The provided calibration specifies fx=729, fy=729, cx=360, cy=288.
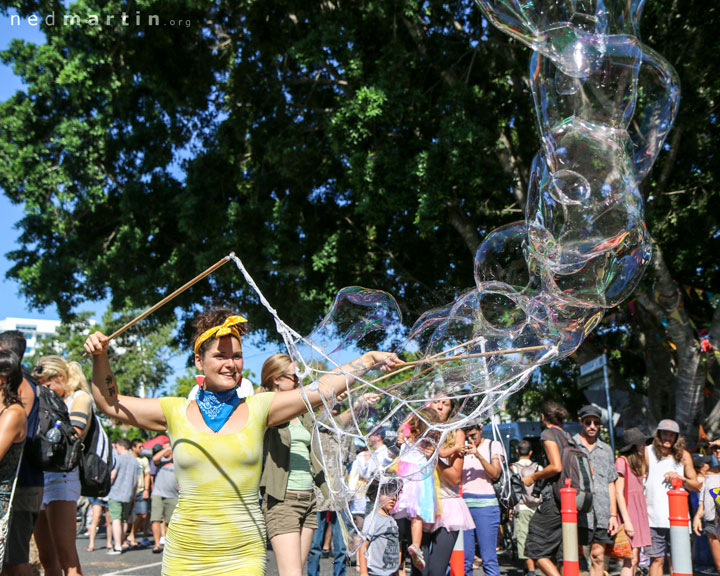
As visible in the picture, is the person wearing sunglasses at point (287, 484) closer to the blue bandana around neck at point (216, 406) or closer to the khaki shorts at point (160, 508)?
the blue bandana around neck at point (216, 406)

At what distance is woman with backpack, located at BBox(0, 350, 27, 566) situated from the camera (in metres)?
3.66

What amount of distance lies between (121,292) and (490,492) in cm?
1155

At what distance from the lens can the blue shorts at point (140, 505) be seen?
513 inches

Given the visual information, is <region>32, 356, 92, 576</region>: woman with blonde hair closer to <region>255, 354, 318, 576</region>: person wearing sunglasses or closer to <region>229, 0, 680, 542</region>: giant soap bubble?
<region>255, 354, 318, 576</region>: person wearing sunglasses

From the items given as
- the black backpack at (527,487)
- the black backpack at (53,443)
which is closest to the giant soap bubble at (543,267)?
the black backpack at (53,443)

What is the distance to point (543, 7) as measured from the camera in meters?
4.93

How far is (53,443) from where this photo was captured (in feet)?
13.6

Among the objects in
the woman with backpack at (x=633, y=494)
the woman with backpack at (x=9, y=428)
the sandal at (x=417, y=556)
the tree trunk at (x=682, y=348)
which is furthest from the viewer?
the tree trunk at (x=682, y=348)

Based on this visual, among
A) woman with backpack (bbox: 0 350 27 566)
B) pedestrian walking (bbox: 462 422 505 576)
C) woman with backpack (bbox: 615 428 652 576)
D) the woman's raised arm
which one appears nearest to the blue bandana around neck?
the woman's raised arm

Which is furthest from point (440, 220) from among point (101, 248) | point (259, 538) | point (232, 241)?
point (259, 538)

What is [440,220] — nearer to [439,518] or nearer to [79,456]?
[439,518]

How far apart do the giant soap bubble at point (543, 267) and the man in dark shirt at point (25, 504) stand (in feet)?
5.29

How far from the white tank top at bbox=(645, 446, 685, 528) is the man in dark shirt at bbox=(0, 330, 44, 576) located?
5.95 metres

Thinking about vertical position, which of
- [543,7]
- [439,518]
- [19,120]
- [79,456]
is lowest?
[439,518]
